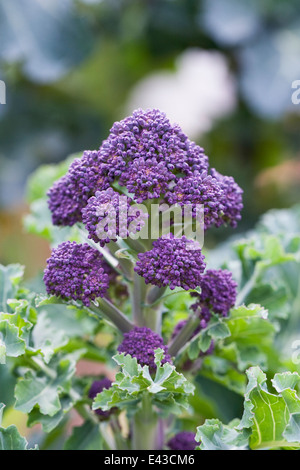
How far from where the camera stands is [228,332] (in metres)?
0.57

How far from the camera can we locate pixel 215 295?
56 centimetres

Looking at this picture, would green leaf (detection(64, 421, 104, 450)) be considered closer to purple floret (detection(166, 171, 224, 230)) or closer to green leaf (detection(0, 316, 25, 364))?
green leaf (detection(0, 316, 25, 364))

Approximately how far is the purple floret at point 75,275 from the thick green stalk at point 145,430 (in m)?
0.15

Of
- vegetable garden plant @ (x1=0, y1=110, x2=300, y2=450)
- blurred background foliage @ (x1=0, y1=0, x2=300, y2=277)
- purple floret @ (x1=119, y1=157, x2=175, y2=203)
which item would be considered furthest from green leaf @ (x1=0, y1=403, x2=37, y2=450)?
blurred background foliage @ (x1=0, y1=0, x2=300, y2=277)

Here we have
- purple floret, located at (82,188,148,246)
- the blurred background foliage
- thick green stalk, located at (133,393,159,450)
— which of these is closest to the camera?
purple floret, located at (82,188,148,246)

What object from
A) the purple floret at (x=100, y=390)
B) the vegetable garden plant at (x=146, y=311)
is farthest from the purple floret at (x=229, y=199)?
the purple floret at (x=100, y=390)

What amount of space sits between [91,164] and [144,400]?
0.73ft

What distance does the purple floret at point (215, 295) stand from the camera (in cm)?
56

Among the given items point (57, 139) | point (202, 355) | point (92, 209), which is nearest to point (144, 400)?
point (202, 355)

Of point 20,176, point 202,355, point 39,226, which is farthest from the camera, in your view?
point 20,176

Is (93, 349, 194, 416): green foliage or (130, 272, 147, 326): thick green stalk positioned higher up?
(130, 272, 147, 326): thick green stalk

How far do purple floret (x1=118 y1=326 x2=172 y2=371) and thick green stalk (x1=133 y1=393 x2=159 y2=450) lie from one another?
0.27ft

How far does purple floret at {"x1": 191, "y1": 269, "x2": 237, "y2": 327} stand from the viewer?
1.84 ft

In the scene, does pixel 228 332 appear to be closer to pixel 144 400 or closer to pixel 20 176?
pixel 144 400
